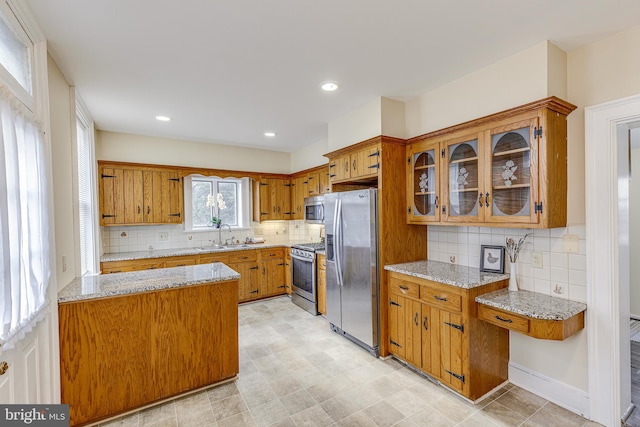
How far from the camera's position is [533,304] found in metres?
2.08

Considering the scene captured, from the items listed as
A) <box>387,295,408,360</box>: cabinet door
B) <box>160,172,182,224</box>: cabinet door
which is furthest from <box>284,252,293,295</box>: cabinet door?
<box>387,295,408,360</box>: cabinet door

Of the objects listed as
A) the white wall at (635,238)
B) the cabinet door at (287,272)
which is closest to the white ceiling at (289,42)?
the cabinet door at (287,272)

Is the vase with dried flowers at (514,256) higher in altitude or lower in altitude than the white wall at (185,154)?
lower

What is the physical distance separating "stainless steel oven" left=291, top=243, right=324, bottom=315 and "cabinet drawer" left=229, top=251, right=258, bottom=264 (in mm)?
640

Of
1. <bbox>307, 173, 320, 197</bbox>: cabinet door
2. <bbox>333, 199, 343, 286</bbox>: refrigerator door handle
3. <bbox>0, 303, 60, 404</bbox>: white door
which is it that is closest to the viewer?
<bbox>0, 303, 60, 404</bbox>: white door

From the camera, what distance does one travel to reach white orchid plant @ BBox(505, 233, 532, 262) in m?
2.39

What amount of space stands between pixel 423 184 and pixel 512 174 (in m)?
0.83

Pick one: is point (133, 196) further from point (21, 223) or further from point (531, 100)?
point (531, 100)

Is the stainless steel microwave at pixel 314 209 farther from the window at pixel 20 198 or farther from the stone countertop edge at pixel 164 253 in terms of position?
the window at pixel 20 198

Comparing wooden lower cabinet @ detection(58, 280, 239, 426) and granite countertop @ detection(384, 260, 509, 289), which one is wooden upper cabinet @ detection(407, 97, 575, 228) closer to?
granite countertop @ detection(384, 260, 509, 289)

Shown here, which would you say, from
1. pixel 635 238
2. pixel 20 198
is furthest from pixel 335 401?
pixel 635 238

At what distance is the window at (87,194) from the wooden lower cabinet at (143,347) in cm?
147

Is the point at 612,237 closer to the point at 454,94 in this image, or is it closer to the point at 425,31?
the point at 454,94

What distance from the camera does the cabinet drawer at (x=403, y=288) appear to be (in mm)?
2646
